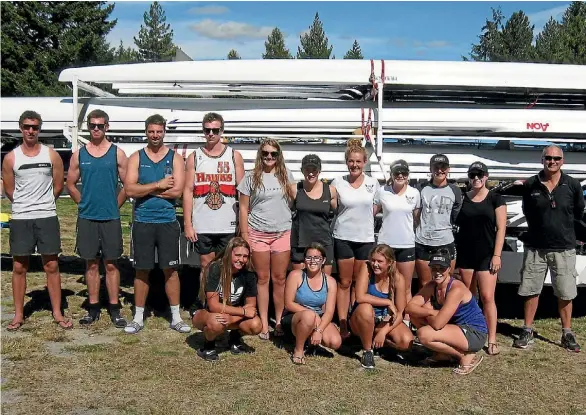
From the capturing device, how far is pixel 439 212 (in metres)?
5.16

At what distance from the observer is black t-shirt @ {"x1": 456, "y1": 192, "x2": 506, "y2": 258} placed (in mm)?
5035

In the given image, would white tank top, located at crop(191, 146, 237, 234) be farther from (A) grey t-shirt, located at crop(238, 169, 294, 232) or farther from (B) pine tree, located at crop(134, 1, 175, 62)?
(B) pine tree, located at crop(134, 1, 175, 62)

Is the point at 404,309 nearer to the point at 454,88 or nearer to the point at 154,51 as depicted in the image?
the point at 454,88

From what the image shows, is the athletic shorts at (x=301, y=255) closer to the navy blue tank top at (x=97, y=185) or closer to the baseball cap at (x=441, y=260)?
the baseball cap at (x=441, y=260)

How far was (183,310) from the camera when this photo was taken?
20.5ft

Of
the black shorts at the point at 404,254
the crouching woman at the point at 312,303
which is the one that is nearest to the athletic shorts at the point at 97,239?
the crouching woman at the point at 312,303

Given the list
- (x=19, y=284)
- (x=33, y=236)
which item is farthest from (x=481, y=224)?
(x=19, y=284)

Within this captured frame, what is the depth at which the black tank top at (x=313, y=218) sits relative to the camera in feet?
16.5

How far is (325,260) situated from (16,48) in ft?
94.5

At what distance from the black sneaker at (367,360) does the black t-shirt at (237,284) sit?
3.33 ft

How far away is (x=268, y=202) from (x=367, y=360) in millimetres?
1531

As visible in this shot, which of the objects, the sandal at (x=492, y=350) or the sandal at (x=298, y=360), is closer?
the sandal at (x=298, y=360)

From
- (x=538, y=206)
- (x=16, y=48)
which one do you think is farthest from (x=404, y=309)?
(x=16, y=48)

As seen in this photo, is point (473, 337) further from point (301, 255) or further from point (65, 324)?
point (65, 324)
